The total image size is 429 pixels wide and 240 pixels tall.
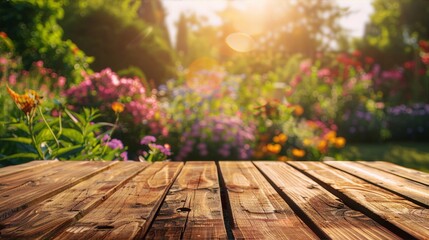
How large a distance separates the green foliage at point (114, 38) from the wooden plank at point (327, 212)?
25.9ft

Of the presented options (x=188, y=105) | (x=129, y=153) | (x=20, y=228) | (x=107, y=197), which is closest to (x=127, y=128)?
(x=129, y=153)

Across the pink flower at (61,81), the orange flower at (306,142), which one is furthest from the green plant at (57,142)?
the orange flower at (306,142)

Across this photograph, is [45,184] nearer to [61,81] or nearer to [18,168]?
[18,168]

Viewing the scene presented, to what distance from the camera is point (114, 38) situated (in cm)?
941

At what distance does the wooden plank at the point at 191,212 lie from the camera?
3.37 feet

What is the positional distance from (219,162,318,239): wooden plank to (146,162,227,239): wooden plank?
0.17ft

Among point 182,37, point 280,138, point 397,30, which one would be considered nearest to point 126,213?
point 280,138

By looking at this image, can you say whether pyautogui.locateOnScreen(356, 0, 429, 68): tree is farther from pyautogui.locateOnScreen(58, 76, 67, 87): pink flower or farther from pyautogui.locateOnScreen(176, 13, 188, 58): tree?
pyautogui.locateOnScreen(58, 76, 67, 87): pink flower

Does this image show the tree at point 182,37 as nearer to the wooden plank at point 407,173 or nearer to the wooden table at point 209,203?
the wooden plank at point 407,173

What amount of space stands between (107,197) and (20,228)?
1.38 ft

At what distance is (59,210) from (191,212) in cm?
38

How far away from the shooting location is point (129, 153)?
4.60 metres

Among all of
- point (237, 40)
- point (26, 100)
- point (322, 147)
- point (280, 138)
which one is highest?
point (237, 40)

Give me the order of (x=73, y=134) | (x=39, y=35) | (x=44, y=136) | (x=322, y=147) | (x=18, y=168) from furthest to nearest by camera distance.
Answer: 1. (x=39, y=35)
2. (x=322, y=147)
3. (x=73, y=134)
4. (x=44, y=136)
5. (x=18, y=168)
